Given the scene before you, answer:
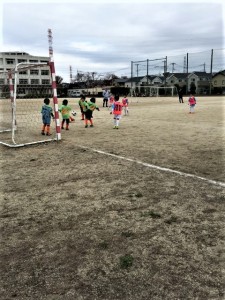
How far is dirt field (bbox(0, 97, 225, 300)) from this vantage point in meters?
2.67

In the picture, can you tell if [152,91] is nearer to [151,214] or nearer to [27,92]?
[27,92]

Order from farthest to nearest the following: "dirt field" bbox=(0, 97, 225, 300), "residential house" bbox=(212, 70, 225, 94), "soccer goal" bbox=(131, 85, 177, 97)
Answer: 1. "residential house" bbox=(212, 70, 225, 94)
2. "soccer goal" bbox=(131, 85, 177, 97)
3. "dirt field" bbox=(0, 97, 225, 300)

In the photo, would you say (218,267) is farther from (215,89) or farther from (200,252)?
(215,89)

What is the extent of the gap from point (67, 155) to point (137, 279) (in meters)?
5.47

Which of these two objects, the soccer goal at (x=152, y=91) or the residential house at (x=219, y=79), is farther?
the residential house at (x=219, y=79)

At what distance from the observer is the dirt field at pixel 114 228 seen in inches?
105

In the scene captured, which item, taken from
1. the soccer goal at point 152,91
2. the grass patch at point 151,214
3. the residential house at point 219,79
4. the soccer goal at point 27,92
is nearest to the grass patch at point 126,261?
the grass patch at point 151,214

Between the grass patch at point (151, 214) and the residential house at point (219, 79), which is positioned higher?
the residential house at point (219, 79)

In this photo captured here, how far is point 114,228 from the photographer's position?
372 centimetres

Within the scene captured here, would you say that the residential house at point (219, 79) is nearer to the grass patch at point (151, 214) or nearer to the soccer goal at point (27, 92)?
the soccer goal at point (27, 92)

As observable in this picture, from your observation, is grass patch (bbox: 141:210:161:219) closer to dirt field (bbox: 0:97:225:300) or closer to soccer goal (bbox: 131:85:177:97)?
dirt field (bbox: 0:97:225:300)

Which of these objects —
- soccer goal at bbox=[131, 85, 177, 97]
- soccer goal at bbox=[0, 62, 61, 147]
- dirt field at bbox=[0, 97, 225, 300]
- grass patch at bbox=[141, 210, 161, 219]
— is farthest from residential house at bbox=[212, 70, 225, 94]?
grass patch at bbox=[141, 210, 161, 219]

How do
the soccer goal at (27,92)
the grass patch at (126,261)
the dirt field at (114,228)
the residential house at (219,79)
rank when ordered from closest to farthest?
the dirt field at (114,228) → the grass patch at (126,261) → the soccer goal at (27,92) → the residential house at (219,79)

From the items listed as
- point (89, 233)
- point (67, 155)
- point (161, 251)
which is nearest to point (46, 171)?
point (67, 155)
